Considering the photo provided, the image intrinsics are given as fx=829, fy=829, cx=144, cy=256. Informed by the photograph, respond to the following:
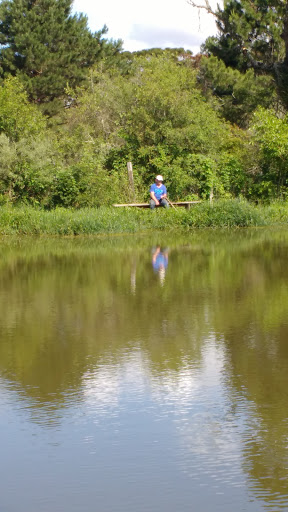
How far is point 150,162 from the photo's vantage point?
28.3m

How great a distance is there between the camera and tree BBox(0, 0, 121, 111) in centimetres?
5181

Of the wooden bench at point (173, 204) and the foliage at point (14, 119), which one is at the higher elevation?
the foliage at point (14, 119)

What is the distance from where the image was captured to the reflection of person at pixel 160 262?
550 inches

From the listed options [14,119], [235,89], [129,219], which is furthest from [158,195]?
[235,89]

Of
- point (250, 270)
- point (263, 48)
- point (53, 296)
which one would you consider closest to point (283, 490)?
point (53, 296)

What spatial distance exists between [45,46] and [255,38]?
615 inches

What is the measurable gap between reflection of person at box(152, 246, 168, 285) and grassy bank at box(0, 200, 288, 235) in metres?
5.16

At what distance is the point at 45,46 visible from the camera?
171 feet

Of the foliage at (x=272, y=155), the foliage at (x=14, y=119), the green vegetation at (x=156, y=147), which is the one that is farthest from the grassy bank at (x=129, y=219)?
the foliage at (x=14, y=119)

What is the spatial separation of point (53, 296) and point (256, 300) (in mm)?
2918

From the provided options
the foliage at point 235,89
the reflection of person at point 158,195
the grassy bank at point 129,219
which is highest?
the foliage at point 235,89

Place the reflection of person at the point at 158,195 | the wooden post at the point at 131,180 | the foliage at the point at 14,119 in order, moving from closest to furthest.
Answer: the reflection of person at the point at 158,195, the wooden post at the point at 131,180, the foliage at the point at 14,119

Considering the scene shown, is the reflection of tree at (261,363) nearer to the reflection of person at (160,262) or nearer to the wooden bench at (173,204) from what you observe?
the reflection of person at (160,262)

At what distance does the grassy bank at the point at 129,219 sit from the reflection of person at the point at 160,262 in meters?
5.16
